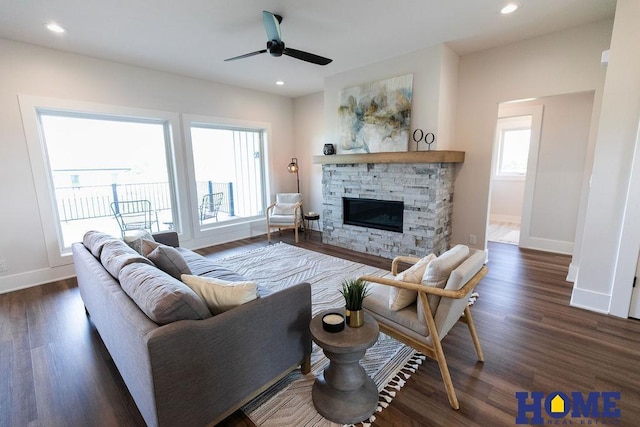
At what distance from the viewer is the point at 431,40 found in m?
3.28

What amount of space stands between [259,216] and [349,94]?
3.02 meters

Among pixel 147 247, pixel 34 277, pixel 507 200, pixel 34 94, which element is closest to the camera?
pixel 147 247

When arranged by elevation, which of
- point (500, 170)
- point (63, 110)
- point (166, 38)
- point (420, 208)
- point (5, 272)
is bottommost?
point (5, 272)

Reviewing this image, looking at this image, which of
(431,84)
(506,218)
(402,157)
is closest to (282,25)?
(431,84)

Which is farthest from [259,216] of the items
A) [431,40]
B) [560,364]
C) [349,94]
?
[560,364]

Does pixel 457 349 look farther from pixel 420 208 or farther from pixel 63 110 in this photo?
pixel 63 110

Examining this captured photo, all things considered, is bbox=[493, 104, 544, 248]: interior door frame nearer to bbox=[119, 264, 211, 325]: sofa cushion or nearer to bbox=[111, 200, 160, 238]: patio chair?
bbox=[119, 264, 211, 325]: sofa cushion

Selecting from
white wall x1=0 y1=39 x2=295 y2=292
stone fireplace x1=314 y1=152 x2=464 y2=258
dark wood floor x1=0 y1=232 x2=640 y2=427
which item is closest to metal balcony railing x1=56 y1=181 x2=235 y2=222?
white wall x1=0 y1=39 x2=295 y2=292

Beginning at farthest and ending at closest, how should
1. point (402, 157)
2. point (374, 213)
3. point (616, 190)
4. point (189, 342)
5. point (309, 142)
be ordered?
point (309, 142) → point (374, 213) → point (402, 157) → point (616, 190) → point (189, 342)

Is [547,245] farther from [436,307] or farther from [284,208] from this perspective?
[284,208]

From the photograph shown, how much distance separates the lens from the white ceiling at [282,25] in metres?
2.48

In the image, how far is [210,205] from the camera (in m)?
5.22

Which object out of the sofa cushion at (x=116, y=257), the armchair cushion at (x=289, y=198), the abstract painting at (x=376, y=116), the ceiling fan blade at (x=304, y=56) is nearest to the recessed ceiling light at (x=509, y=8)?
the abstract painting at (x=376, y=116)

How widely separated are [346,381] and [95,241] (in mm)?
2246
